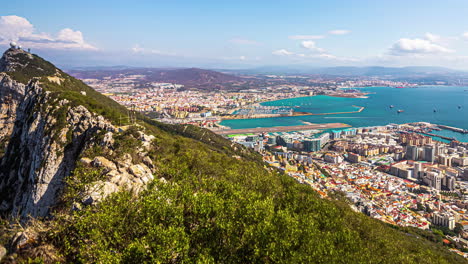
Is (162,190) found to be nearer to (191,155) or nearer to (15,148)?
(191,155)

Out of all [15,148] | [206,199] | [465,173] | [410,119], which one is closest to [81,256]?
[206,199]

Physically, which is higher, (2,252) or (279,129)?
(2,252)

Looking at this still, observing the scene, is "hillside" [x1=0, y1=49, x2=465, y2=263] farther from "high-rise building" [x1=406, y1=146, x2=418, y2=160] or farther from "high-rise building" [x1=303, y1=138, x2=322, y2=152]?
"high-rise building" [x1=406, y1=146, x2=418, y2=160]

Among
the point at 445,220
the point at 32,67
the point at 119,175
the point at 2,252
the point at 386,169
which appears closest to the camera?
the point at 2,252

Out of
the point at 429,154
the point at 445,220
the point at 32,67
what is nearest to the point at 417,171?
the point at 429,154

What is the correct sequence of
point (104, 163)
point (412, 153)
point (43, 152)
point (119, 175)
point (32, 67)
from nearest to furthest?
1. point (119, 175)
2. point (104, 163)
3. point (43, 152)
4. point (32, 67)
5. point (412, 153)

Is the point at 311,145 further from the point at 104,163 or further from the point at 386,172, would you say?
the point at 104,163
